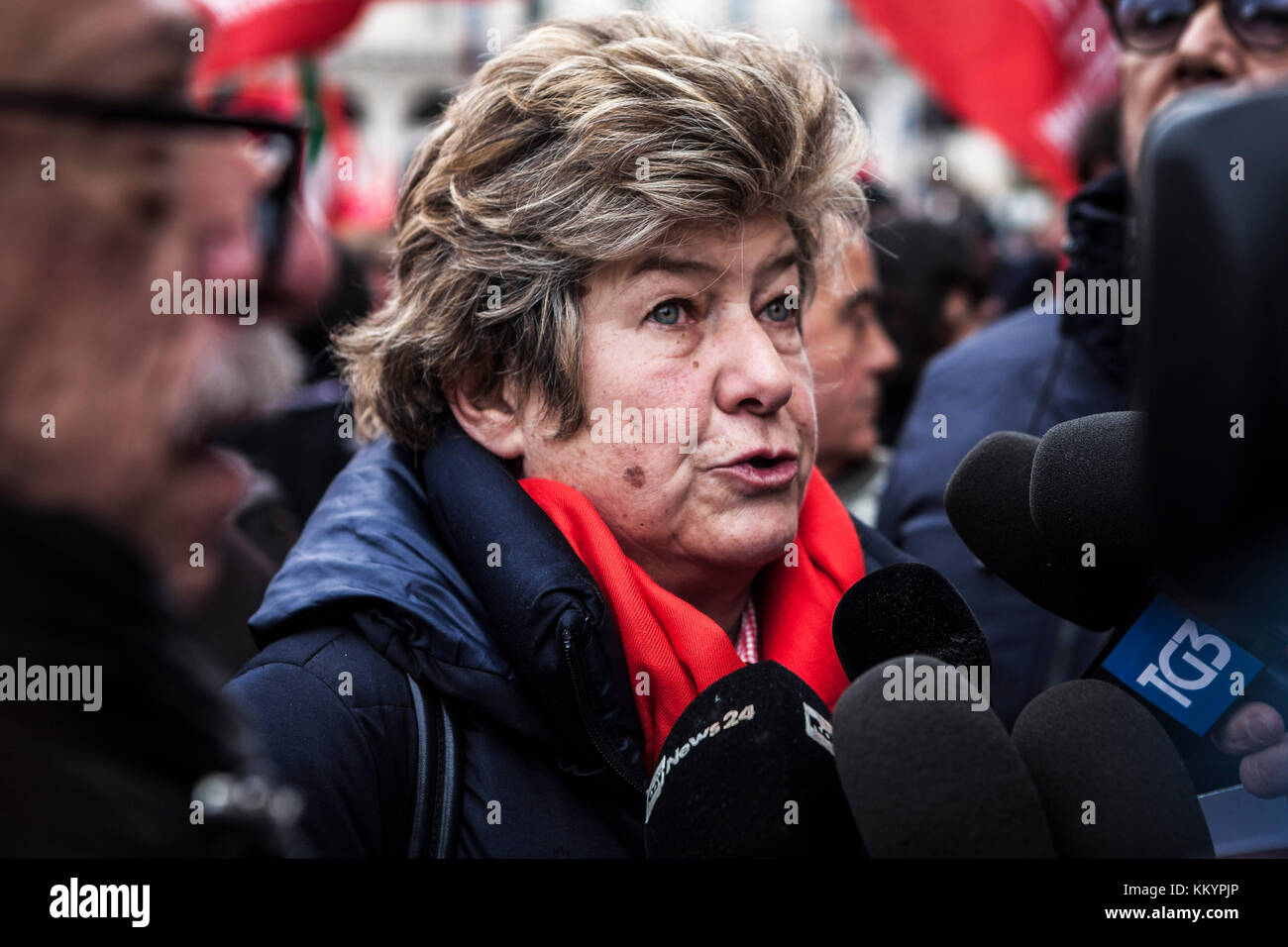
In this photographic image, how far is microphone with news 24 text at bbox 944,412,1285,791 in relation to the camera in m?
1.33

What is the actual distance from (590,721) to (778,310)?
711 mm

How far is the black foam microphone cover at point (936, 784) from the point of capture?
1.14 m

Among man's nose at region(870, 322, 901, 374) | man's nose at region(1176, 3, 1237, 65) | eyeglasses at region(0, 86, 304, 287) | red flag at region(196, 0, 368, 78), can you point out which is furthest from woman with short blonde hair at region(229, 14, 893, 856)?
red flag at region(196, 0, 368, 78)

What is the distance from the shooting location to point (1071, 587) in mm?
1454

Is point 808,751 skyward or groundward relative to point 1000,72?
groundward

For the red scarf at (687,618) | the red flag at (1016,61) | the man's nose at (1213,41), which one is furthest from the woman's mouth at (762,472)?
the red flag at (1016,61)

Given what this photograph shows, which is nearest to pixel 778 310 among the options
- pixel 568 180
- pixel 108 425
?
pixel 568 180

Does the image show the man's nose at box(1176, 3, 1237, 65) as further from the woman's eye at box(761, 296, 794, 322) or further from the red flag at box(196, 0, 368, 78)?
the red flag at box(196, 0, 368, 78)

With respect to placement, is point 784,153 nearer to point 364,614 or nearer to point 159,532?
point 364,614

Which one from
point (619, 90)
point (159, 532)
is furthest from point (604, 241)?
point (159, 532)

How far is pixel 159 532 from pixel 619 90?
1.08 meters

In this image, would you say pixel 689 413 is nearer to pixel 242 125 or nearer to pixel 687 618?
pixel 687 618

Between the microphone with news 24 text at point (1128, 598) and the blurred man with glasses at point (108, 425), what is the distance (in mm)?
868

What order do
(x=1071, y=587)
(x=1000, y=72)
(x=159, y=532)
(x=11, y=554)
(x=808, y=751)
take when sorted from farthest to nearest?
(x=1000, y=72) → (x=1071, y=587) → (x=808, y=751) → (x=159, y=532) → (x=11, y=554)
